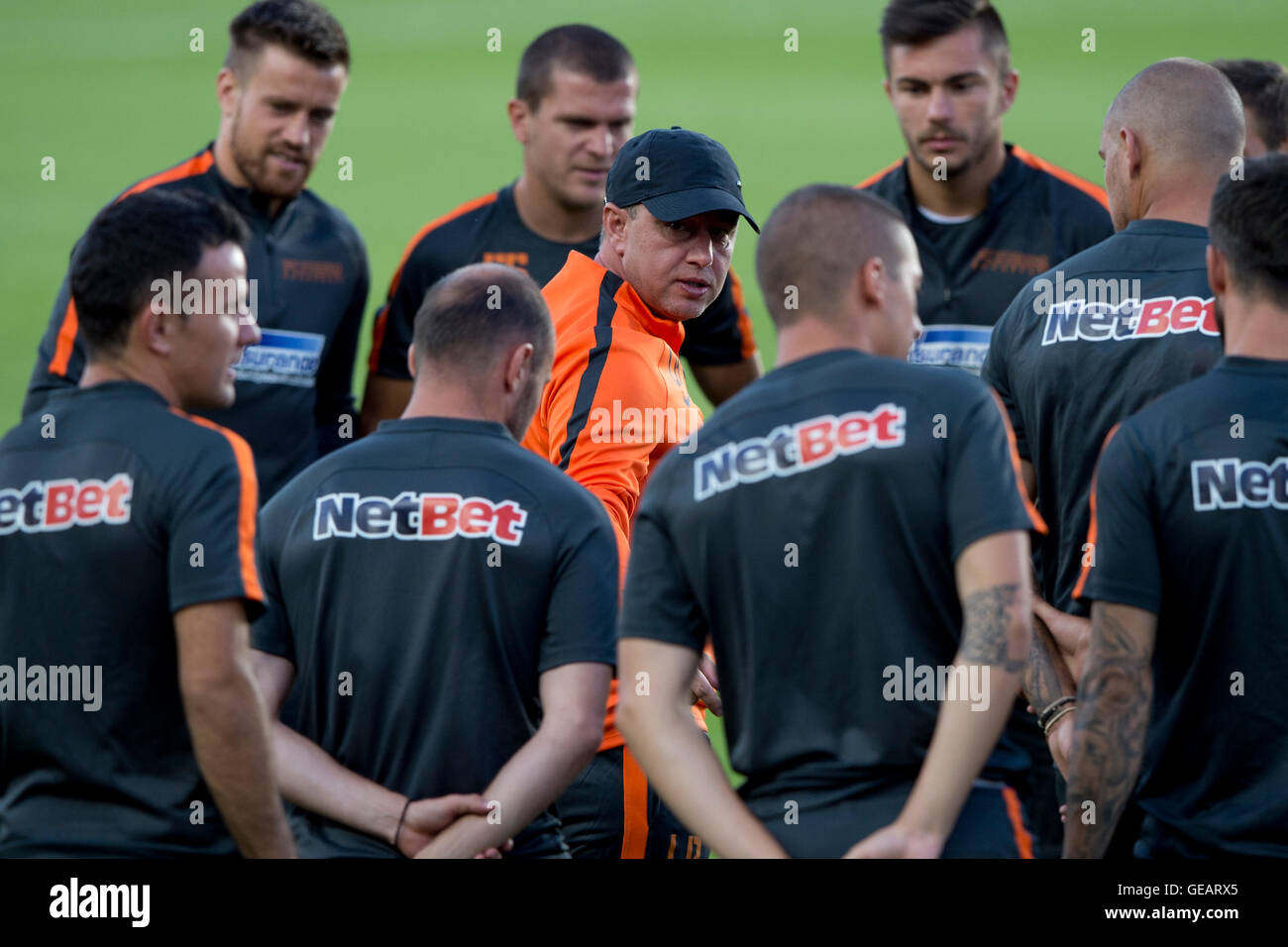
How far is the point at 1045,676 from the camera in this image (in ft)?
12.2

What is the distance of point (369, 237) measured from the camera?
12250 millimetres

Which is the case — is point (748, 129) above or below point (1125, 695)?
above

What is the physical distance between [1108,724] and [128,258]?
6.37 ft

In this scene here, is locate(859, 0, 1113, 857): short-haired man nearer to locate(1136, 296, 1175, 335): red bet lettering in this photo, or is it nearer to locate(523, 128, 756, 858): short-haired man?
locate(523, 128, 756, 858): short-haired man

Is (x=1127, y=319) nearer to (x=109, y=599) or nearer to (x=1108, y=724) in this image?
(x=1108, y=724)

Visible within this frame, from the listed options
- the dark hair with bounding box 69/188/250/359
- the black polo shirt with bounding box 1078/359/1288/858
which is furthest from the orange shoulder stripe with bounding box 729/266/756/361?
the dark hair with bounding box 69/188/250/359

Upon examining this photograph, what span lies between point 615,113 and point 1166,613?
149 inches

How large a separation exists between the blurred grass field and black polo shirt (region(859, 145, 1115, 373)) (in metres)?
5.32

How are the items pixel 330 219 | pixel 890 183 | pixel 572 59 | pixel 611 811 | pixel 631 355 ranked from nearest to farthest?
pixel 611 811, pixel 631 355, pixel 890 183, pixel 330 219, pixel 572 59

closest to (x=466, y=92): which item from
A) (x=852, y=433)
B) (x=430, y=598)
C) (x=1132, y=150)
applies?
(x=1132, y=150)

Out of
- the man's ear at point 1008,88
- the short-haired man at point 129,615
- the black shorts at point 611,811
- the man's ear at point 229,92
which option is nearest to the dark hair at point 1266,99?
the man's ear at point 1008,88

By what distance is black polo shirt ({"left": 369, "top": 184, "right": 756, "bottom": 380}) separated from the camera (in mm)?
6070
